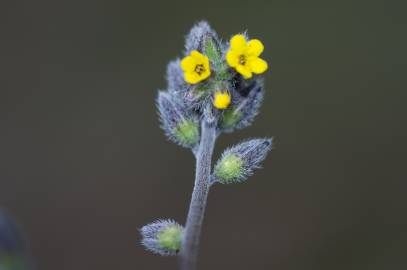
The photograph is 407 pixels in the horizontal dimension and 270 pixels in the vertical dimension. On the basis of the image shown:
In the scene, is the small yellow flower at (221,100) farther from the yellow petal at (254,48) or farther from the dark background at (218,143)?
the dark background at (218,143)

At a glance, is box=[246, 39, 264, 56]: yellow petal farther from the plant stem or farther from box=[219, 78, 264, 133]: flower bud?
the plant stem

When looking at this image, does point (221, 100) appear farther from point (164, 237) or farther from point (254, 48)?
point (164, 237)

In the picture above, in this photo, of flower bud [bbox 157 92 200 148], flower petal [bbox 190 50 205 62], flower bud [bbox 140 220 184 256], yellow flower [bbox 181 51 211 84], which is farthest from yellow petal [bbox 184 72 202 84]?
flower bud [bbox 140 220 184 256]

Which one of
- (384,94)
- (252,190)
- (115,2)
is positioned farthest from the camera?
(115,2)

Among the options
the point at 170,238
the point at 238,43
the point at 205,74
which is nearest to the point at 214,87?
the point at 205,74

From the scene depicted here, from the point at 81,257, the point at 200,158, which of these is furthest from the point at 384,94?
the point at 200,158

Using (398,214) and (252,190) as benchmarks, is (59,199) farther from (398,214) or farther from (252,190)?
(398,214)

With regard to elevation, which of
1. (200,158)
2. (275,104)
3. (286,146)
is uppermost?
(275,104)
